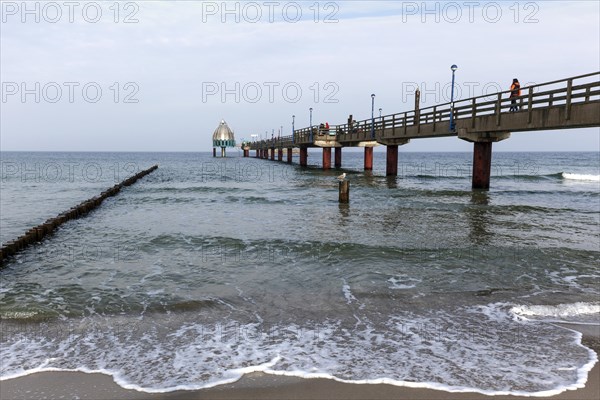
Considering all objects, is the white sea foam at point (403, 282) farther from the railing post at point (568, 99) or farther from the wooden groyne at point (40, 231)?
the railing post at point (568, 99)

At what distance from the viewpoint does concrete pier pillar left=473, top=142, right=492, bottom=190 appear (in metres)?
26.0

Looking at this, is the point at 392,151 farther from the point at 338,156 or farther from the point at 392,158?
the point at 338,156

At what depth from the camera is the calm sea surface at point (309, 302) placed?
5.46 m

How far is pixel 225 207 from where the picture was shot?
22.8m

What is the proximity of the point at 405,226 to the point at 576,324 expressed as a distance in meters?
9.50

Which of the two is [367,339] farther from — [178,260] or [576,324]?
[178,260]

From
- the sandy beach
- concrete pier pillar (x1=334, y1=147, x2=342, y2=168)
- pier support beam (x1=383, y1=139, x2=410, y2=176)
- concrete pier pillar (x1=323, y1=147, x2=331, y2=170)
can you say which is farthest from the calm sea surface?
concrete pier pillar (x1=334, y1=147, x2=342, y2=168)

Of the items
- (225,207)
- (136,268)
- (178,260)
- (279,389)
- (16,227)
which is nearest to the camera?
(279,389)

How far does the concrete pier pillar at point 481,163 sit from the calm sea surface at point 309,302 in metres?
9.85

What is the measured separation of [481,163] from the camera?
27.2 meters

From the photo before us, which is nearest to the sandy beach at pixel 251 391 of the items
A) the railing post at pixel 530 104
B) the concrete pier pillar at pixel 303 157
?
the railing post at pixel 530 104

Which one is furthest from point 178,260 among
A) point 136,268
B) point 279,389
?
point 279,389

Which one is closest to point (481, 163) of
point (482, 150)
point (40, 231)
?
point (482, 150)

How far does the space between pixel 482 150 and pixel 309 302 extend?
21.4 meters
